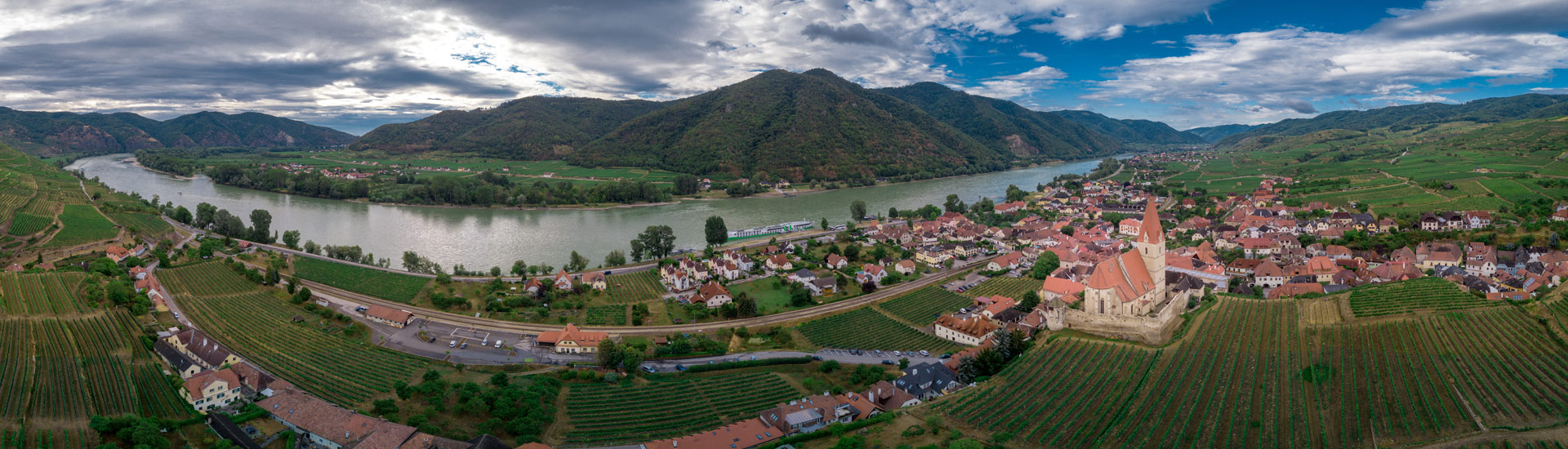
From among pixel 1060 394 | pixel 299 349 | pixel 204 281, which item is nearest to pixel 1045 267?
pixel 1060 394

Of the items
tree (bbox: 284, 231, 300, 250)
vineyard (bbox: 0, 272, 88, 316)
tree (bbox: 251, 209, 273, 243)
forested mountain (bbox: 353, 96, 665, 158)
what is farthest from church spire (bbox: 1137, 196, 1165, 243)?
forested mountain (bbox: 353, 96, 665, 158)

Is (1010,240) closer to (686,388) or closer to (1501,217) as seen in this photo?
(1501,217)

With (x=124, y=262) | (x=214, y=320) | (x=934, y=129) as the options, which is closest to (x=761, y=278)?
(x=214, y=320)

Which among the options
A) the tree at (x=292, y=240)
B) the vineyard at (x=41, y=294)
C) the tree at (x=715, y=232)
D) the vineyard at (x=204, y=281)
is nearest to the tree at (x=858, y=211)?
the tree at (x=715, y=232)

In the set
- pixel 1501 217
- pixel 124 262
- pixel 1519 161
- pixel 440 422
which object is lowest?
pixel 440 422

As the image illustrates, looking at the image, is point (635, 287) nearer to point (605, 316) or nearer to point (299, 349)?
point (605, 316)

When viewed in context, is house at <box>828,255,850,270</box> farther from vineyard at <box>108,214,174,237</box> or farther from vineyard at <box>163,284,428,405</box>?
vineyard at <box>108,214,174,237</box>
